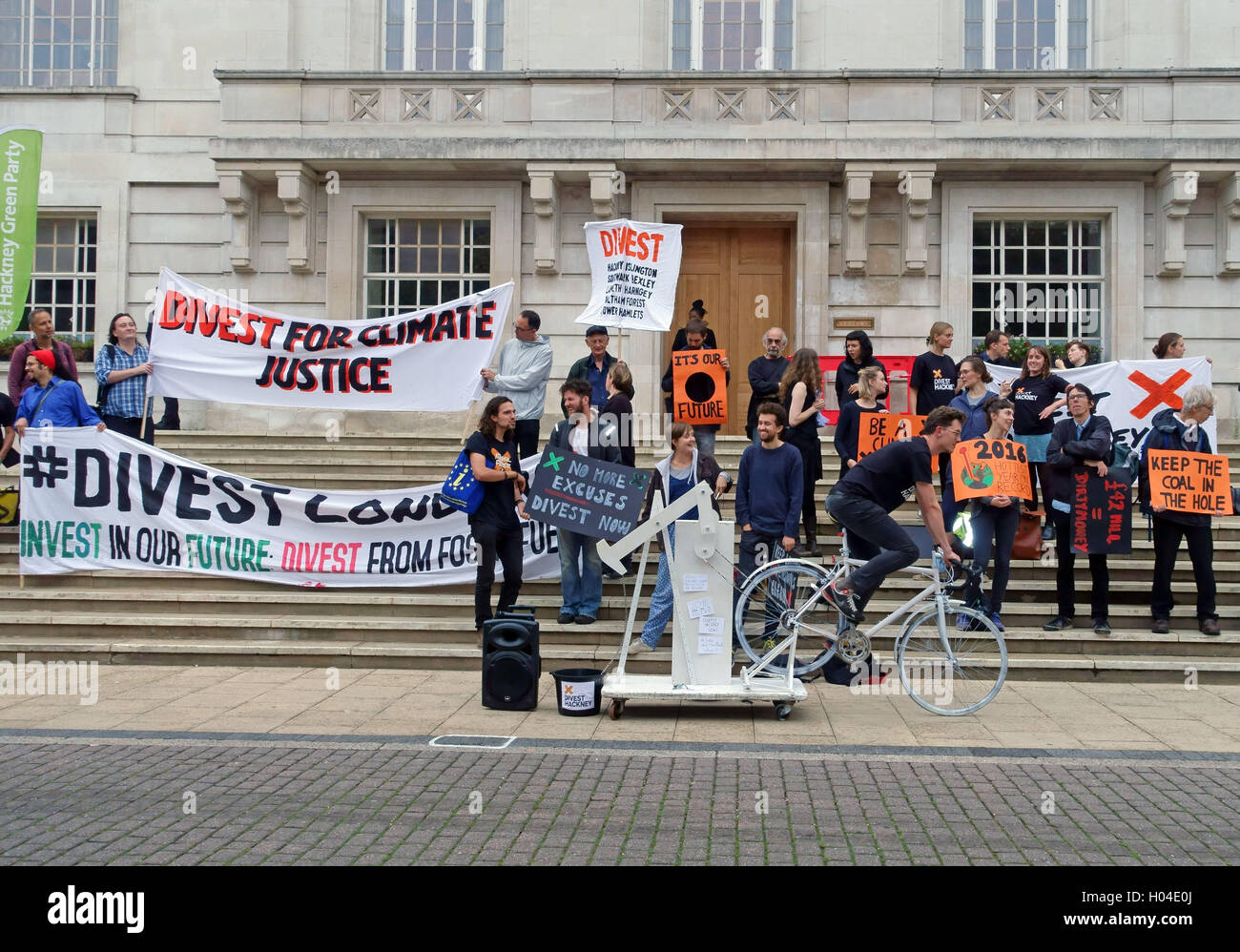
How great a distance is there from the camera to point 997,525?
10.3 m

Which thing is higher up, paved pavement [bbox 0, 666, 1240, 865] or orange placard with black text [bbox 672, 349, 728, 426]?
orange placard with black text [bbox 672, 349, 728, 426]

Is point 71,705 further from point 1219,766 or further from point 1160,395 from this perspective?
point 1160,395

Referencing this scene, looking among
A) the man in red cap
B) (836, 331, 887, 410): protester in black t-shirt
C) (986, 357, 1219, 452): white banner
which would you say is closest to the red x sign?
(986, 357, 1219, 452): white banner

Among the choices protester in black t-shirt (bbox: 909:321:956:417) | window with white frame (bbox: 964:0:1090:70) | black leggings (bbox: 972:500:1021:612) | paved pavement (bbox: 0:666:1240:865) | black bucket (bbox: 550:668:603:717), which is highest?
window with white frame (bbox: 964:0:1090:70)

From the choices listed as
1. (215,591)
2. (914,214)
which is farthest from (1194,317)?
(215,591)

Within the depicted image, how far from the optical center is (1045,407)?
38.4 feet

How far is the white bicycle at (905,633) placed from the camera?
8414 millimetres

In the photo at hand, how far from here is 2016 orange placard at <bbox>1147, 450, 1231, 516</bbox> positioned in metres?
10.4

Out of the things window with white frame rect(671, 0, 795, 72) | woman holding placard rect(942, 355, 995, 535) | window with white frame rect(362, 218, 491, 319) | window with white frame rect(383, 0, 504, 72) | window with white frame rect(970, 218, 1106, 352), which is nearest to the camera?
woman holding placard rect(942, 355, 995, 535)

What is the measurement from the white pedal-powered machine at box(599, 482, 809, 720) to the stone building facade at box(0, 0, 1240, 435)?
8.88m

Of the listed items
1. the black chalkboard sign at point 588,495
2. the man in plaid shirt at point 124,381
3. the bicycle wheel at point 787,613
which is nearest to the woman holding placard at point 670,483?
the black chalkboard sign at point 588,495

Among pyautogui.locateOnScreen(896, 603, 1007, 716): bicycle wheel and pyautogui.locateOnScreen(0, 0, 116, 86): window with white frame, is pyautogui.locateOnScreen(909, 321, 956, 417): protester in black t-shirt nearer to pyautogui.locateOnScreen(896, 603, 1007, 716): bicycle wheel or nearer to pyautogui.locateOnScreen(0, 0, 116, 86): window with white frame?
pyautogui.locateOnScreen(896, 603, 1007, 716): bicycle wheel

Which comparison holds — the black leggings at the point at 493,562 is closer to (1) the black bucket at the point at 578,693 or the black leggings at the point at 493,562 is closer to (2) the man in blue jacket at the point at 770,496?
(1) the black bucket at the point at 578,693
